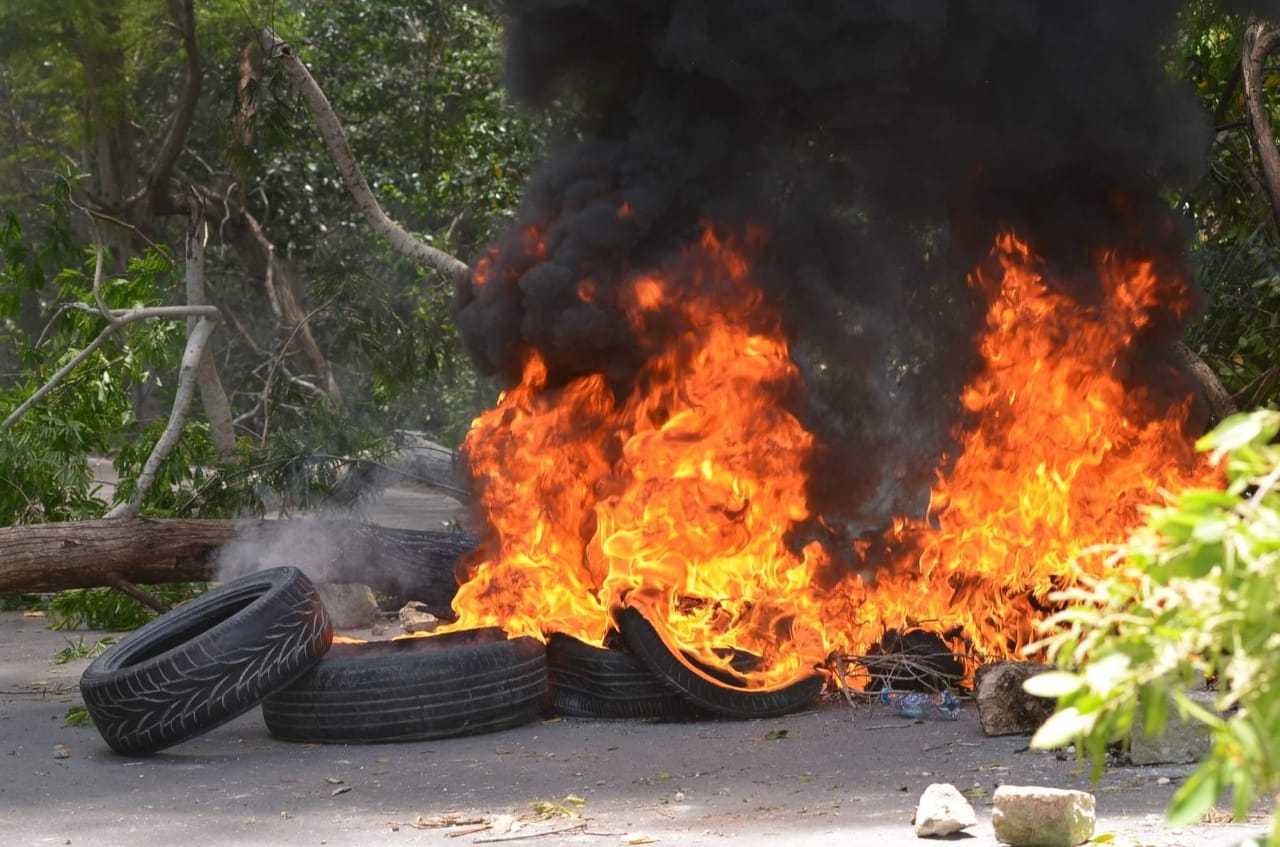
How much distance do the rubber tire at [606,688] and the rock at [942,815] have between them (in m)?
2.42

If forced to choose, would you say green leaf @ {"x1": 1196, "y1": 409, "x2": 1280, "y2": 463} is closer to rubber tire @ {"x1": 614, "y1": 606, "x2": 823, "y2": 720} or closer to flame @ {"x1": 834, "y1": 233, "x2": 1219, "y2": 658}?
rubber tire @ {"x1": 614, "y1": 606, "x2": 823, "y2": 720}

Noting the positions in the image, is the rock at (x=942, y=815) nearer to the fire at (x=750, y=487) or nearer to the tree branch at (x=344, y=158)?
the fire at (x=750, y=487)

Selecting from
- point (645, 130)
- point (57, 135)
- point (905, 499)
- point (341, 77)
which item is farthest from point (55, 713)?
point (57, 135)

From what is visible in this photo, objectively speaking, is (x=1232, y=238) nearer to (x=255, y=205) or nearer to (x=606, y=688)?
(x=606, y=688)

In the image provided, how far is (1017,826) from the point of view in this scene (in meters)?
5.10

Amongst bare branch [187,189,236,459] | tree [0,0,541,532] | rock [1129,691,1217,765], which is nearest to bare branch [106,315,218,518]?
tree [0,0,541,532]

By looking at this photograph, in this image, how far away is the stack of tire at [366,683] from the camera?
7.20 metres

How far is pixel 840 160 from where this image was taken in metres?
9.37

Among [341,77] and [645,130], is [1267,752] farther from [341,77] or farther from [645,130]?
[341,77]

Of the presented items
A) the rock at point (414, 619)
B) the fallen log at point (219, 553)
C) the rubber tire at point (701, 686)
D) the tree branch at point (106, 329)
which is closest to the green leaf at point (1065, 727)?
the rubber tire at point (701, 686)

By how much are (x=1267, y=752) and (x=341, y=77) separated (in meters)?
18.7

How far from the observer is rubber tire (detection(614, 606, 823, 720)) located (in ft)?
25.2

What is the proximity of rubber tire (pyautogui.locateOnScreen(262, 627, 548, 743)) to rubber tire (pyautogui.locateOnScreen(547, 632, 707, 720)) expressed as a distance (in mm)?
281

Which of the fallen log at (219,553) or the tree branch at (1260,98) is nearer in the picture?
the fallen log at (219,553)
